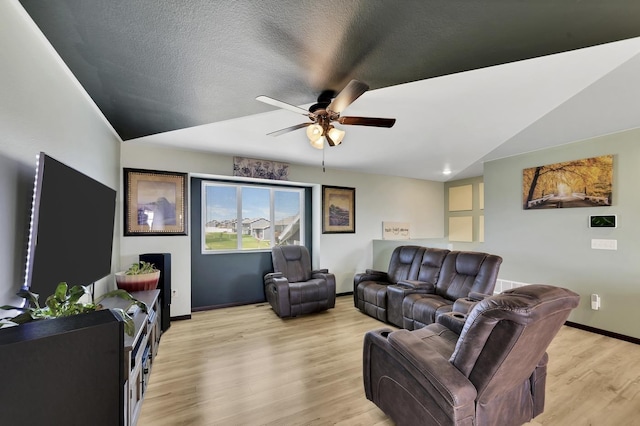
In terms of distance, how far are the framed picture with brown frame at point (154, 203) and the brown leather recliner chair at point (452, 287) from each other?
10.9 ft

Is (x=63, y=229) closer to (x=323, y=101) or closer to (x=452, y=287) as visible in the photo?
(x=323, y=101)

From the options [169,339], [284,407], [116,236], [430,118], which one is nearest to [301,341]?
[284,407]

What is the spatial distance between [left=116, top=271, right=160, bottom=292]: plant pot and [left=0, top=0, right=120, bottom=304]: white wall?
4.47 feet

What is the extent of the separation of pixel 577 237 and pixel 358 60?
3954mm

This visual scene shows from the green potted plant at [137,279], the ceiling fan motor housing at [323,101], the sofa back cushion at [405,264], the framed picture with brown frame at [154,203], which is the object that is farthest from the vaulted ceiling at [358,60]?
the sofa back cushion at [405,264]

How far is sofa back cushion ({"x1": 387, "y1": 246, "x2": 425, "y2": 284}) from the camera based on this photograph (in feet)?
13.1

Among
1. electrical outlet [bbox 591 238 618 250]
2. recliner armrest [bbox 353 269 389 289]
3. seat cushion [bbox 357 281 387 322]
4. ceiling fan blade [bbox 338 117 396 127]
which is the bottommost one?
seat cushion [bbox 357 281 387 322]

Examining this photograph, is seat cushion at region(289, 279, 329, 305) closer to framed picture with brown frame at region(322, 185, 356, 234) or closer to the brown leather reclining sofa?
the brown leather reclining sofa

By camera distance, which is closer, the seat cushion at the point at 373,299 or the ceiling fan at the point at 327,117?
the ceiling fan at the point at 327,117

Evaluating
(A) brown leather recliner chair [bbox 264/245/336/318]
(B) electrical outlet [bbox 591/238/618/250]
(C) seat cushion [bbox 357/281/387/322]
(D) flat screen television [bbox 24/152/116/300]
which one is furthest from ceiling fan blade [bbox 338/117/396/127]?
(B) electrical outlet [bbox 591/238/618/250]

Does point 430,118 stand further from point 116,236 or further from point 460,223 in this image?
point 460,223

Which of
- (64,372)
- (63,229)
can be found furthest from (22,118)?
(64,372)

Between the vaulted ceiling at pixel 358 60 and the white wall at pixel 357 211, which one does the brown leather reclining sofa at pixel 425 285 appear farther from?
the vaulted ceiling at pixel 358 60

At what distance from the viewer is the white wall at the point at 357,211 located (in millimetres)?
3652
